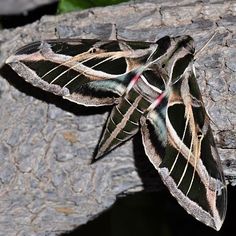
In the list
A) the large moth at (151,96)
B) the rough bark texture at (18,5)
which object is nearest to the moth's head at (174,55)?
the large moth at (151,96)

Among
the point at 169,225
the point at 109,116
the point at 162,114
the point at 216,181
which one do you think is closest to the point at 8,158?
the point at 109,116

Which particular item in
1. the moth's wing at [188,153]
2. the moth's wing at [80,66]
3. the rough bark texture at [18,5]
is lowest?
the moth's wing at [188,153]

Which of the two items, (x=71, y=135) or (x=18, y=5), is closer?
(x=71, y=135)

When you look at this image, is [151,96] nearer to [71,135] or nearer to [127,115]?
[127,115]

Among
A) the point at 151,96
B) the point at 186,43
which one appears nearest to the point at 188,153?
the point at 151,96

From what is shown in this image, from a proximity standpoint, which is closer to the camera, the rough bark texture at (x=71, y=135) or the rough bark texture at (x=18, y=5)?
the rough bark texture at (x=71, y=135)

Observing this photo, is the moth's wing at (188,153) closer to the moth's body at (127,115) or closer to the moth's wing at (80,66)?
the moth's body at (127,115)

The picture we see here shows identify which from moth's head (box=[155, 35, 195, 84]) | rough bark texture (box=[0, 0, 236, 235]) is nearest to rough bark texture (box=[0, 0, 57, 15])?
rough bark texture (box=[0, 0, 236, 235])

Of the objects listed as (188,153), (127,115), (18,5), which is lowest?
(188,153)
